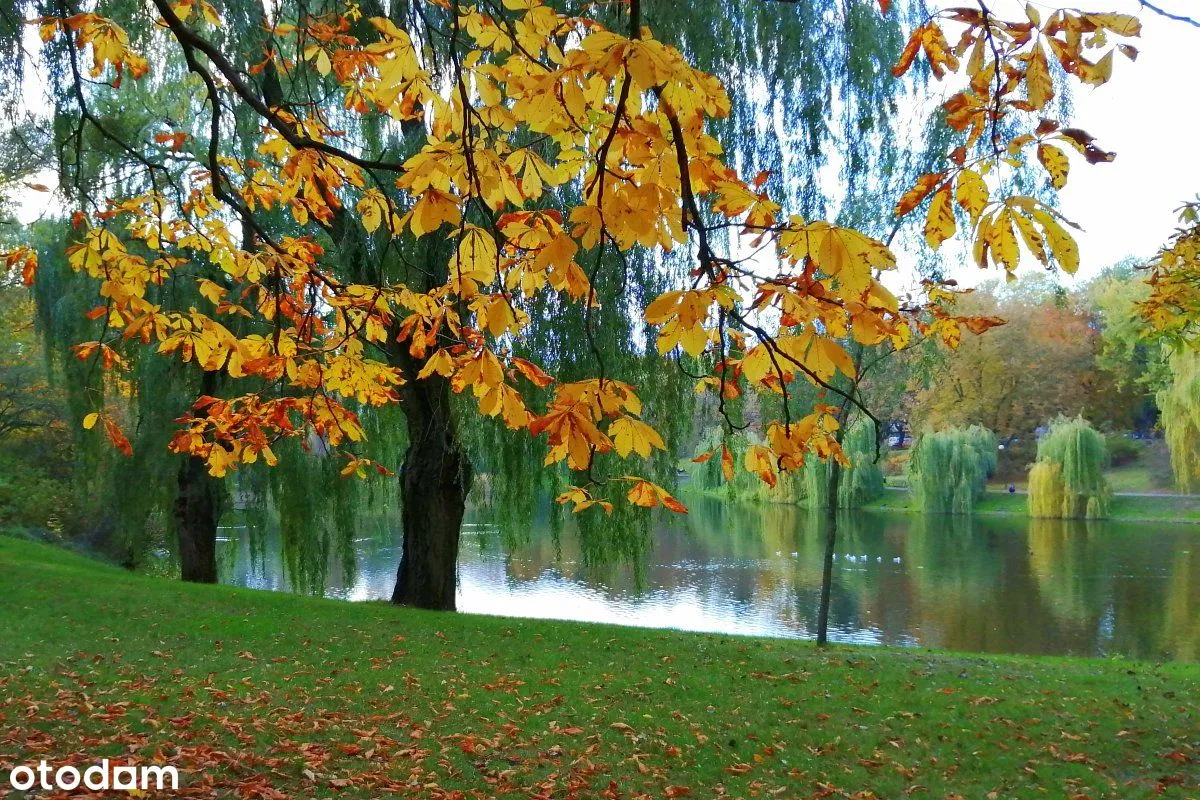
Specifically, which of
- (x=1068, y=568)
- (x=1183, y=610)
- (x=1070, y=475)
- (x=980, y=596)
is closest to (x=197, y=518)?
(x=980, y=596)

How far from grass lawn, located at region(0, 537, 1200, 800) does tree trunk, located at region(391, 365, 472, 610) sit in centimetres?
90

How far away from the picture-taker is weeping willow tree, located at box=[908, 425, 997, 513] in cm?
1766

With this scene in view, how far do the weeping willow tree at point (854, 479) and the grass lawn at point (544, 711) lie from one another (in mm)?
8325

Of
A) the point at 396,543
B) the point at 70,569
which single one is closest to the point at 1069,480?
the point at 396,543

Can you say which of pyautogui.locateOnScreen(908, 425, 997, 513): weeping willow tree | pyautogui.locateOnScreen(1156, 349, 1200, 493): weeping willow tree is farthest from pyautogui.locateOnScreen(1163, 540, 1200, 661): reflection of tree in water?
pyautogui.locateOnScreen(908, 425, 997, 513): weeping willow tree

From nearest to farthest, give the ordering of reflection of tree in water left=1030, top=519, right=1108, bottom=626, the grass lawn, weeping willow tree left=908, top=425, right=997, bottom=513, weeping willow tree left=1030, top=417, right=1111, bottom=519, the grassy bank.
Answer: the grass lawn, reflection of tree in water left=1030, top=519, right=1108, bottom=626, weeping willow tree left=1030, top=417, right=1111, bottom=519, weeping willow tree left=908, top=425, right=997, bottom=513, the grassy bank

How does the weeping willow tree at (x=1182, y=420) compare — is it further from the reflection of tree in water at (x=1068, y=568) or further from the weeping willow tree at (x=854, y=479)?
the weeping willow tree at (x=854, y=479)

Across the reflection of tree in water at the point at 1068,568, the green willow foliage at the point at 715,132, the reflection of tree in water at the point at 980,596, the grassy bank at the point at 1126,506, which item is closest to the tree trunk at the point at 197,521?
the green willow foliage at the point at 715,132

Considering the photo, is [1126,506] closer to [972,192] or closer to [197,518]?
[197,518]

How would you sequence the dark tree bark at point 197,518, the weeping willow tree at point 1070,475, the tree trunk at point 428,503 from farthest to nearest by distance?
the weeping willow tree at point 1070,475 < the dark tree bark at point 197,518 < the tree trunk at point 428,503

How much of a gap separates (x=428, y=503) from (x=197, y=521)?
2878 mm

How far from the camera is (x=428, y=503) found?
6391 millimetres

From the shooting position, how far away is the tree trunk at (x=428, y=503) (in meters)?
6.07

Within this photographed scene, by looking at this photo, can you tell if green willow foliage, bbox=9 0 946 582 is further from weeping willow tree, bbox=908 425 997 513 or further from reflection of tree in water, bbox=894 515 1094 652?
weeping willow tree, bbox=908 425 997 513
